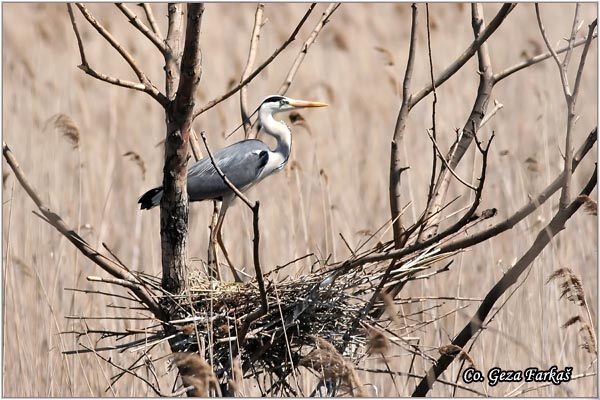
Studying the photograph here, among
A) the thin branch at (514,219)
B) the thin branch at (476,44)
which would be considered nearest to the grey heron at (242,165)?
the thin branch at (476,44)

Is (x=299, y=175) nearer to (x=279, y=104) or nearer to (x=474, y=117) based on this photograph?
(x=279, y=104)

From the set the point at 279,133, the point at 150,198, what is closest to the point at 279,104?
the point at 279,133

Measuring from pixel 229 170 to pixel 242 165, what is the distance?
0.06 meters

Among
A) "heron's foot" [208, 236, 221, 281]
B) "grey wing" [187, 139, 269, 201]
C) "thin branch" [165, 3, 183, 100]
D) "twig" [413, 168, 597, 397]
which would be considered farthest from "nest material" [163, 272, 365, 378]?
"grey wing" [187, 139, 269, 201]

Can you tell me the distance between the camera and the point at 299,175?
5.03m

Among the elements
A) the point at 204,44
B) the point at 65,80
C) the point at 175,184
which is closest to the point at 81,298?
the point at 175,184

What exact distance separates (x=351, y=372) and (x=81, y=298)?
245cm

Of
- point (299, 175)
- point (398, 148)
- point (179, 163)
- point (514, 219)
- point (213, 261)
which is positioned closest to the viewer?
point (514, 219)

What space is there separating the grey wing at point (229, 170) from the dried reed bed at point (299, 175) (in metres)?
0.19

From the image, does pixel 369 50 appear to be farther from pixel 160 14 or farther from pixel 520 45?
pixel 160 14

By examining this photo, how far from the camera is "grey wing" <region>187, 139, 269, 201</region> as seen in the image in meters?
3.46

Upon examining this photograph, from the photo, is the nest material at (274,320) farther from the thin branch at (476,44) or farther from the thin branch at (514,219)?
the thin branch at (476,44)

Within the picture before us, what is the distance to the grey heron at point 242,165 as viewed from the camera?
3.45m

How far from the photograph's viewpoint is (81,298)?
3.86 m
